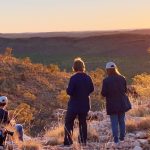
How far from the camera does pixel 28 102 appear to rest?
133ft

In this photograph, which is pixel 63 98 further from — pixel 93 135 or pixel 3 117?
pixel 3 117

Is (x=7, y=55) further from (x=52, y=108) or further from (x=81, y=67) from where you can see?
(x=81, y=67)

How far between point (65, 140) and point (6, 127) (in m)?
1.83

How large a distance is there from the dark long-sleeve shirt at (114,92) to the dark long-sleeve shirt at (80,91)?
38 centimetres

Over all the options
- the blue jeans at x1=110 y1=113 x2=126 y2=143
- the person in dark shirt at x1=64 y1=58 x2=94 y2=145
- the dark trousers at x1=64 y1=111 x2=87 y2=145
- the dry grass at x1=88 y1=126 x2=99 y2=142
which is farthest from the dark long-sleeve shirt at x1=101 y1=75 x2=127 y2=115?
the dry grass at x1=88 y1=126 x2=99 y2=142

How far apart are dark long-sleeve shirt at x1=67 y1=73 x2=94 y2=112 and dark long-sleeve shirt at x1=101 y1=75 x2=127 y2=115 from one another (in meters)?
0.38

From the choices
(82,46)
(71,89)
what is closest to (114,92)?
(71,89)

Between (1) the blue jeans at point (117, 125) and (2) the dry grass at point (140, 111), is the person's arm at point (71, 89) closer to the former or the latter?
(1) the blue jeans at point (117, 125)

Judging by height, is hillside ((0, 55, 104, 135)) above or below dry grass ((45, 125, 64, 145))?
above

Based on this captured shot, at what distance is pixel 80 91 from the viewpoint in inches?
525

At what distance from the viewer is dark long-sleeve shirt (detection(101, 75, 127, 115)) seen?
1352cm

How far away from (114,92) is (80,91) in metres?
0.81

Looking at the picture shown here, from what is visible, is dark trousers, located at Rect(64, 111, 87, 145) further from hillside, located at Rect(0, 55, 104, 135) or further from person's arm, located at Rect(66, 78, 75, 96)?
hillside, located at Rect(0, 55, 104, 135)

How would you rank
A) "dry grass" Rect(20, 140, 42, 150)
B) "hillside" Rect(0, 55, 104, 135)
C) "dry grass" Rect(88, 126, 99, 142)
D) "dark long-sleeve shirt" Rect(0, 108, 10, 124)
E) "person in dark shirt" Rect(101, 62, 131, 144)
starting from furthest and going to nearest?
"hillside" Rect(0, 55, 104, 135) → "dry grass" Rect(88, 126, 99, 142) → "person in dark shirt" Rect(101, 62, 131, 144) → "dry grass" Rect(20, 140, 42, 150) → "dark long-sleeve shirt" Rect(0, 108, 10, 124)
